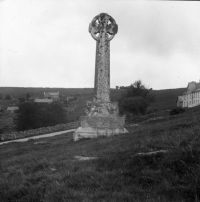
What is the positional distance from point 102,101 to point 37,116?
2061 inches

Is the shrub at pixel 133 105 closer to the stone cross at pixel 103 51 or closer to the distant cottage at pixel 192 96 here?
the distant cottage at pixel 192 96

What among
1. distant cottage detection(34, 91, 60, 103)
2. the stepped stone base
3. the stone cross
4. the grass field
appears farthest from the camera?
distant cottage detection(34, 91, 60, 103)

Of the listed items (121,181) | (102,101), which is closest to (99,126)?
(102,101)

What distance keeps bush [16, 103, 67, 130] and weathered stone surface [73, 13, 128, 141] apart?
49300 mm

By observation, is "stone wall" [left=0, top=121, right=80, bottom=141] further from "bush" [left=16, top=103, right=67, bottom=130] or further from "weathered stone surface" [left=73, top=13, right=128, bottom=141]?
"bush" [left=16, top=103, right=67, bottom=130]

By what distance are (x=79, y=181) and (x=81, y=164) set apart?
1782mm

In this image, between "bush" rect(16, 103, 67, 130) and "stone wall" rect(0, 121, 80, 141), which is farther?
"bush" rect(16, 103, 67, 130)

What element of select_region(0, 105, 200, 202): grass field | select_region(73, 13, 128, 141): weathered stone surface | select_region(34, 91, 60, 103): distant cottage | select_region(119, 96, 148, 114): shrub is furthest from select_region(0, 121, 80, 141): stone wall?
select_region(34, 91, 60, 103): distant cottage

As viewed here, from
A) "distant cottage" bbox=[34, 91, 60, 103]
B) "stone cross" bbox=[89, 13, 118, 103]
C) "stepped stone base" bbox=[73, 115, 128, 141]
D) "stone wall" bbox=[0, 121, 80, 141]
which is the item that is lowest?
"stone wall" bbox=[0, 121, 80, 141]

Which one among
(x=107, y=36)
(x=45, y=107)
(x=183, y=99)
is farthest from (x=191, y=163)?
(x=183, y=99)

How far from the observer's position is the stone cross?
2269cm

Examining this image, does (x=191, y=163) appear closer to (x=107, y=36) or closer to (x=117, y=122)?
(x=117, y=122)

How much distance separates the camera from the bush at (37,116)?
71.4 m

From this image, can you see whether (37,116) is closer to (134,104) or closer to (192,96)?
(134,104)
